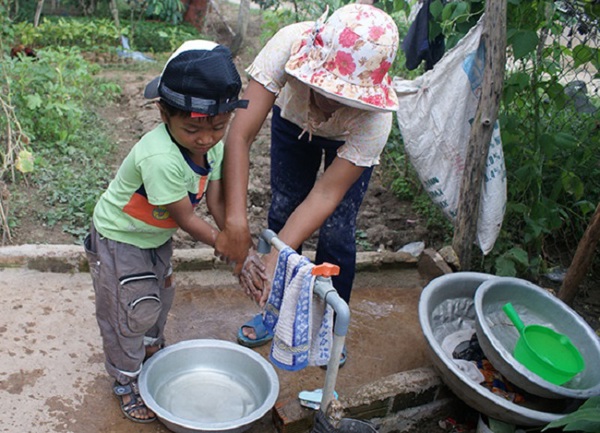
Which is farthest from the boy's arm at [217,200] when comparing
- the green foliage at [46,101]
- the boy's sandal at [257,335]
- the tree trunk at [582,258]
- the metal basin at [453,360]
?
the green foliage at [46,101]

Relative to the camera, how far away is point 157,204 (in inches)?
72.1

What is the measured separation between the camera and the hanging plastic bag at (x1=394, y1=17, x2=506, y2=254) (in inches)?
123

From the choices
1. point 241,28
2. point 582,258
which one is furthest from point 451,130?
point 241,28

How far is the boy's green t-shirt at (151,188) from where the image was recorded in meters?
1.83

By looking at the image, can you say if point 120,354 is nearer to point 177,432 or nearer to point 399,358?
point 177,432

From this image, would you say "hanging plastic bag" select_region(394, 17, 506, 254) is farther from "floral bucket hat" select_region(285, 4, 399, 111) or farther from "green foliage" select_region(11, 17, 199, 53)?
"green foliage" select_region(11, 17, 199, 53)

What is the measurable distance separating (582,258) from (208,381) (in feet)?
6.05

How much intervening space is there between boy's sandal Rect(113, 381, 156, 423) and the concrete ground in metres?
0.03

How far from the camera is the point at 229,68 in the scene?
182 cm

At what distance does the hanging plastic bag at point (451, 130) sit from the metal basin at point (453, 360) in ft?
1.49

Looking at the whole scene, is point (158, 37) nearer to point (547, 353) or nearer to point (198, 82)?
point (198, 82)

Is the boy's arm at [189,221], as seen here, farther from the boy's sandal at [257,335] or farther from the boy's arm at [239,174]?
the boy's sandal at [257,335]

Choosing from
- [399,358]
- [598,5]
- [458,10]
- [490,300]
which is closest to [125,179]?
[399,358]

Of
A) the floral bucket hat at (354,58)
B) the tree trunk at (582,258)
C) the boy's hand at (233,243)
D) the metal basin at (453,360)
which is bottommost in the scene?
the metal basin at (453,360)
